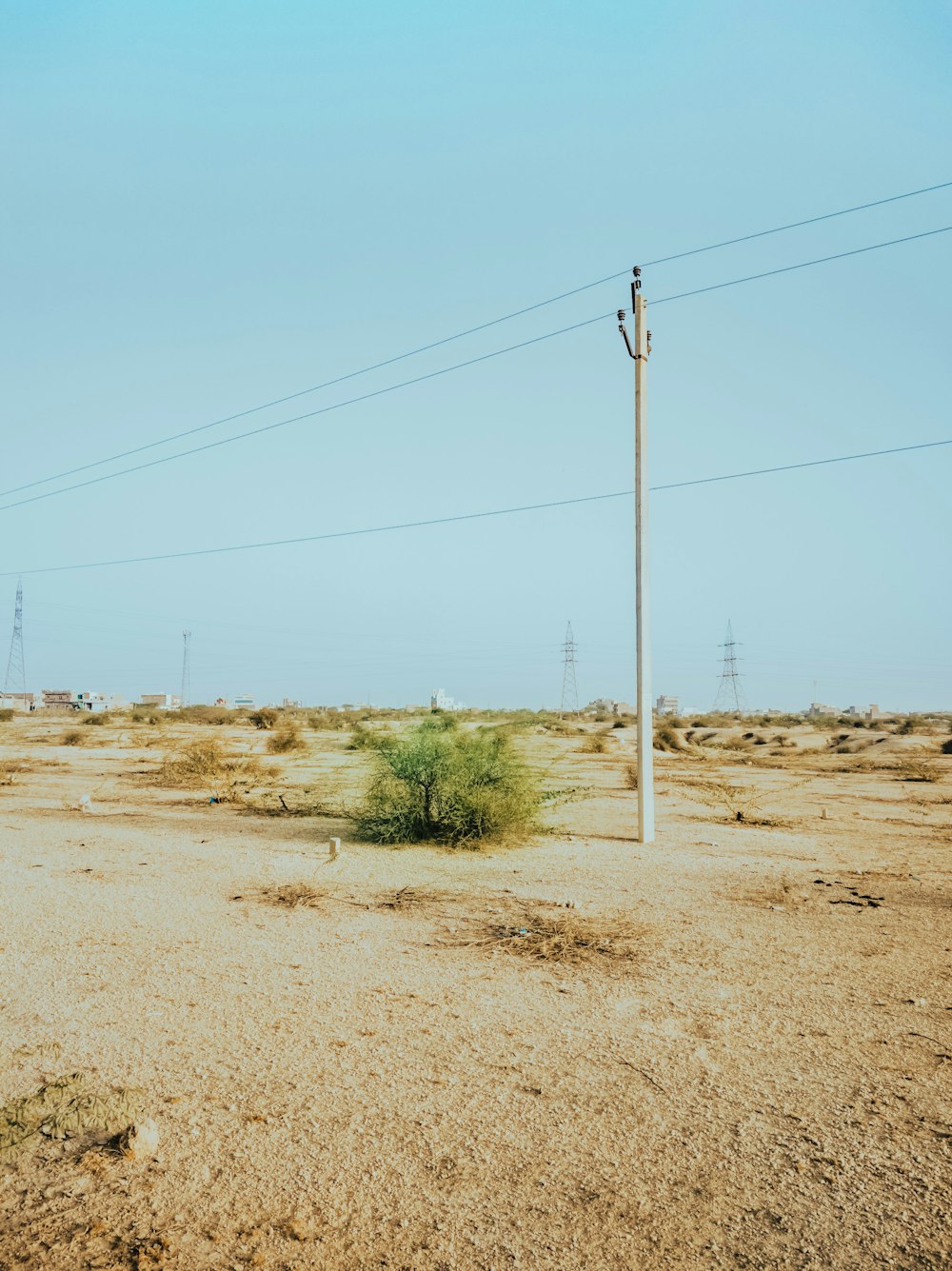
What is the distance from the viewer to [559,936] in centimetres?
791

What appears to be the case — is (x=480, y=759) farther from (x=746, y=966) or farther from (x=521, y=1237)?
(x=521, y=1237)

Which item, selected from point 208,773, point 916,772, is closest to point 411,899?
point 208,773

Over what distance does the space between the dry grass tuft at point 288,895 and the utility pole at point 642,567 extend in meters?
5.19

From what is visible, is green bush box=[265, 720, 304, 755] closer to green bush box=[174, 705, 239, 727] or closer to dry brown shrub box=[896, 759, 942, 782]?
dry brown shrub box=[896, 759, 942, 782]

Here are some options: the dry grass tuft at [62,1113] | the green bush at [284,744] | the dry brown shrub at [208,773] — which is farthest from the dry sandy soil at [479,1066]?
the green bush at [284,744]

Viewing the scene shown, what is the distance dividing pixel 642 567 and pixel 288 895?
7027 mm

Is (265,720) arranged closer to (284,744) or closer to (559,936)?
(284,744)

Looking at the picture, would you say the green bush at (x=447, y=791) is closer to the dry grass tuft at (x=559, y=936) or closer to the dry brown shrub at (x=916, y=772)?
the dry grass tuft at (x=559, y=936)

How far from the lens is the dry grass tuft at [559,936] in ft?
24.6

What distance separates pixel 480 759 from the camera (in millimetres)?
13352

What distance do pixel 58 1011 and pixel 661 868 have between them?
7258mm

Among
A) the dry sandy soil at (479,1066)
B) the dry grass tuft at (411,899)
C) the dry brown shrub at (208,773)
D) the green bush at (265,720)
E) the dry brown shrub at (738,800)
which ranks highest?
the green bush at (265,720)

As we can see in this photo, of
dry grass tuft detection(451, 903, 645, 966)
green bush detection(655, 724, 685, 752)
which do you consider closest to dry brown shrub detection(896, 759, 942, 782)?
green bush detection(655, 724, 685, 752)

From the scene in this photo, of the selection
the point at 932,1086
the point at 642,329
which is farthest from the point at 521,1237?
the point at 642,329
